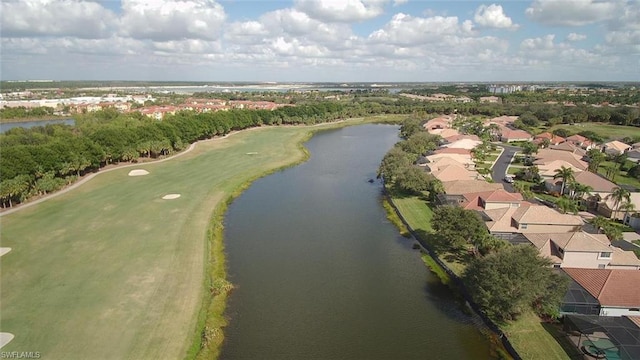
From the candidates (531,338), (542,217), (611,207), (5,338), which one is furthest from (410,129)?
(5,338)

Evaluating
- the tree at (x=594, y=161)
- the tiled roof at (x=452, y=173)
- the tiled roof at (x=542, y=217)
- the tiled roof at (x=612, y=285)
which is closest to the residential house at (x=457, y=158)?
the tiled roof at (x=452, y=173)

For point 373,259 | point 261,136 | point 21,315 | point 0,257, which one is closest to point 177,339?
point 21,315

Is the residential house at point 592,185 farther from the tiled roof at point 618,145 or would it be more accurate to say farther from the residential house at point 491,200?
the tiled roof at point 618,145

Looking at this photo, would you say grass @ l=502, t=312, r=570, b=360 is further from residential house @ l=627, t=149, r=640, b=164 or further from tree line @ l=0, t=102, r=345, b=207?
residential house @ l=627, t=149, r=640, b=164

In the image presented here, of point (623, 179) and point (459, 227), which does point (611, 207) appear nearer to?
point (623, 179)

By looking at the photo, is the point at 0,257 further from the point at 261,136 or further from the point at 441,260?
the point at 261,136

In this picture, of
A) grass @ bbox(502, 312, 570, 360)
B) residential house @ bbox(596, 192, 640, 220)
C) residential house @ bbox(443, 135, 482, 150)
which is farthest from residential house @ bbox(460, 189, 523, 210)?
residential house @ bbox(443, 135, 482, 150)

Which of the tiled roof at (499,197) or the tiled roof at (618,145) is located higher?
the tiled roof at (618,145)
